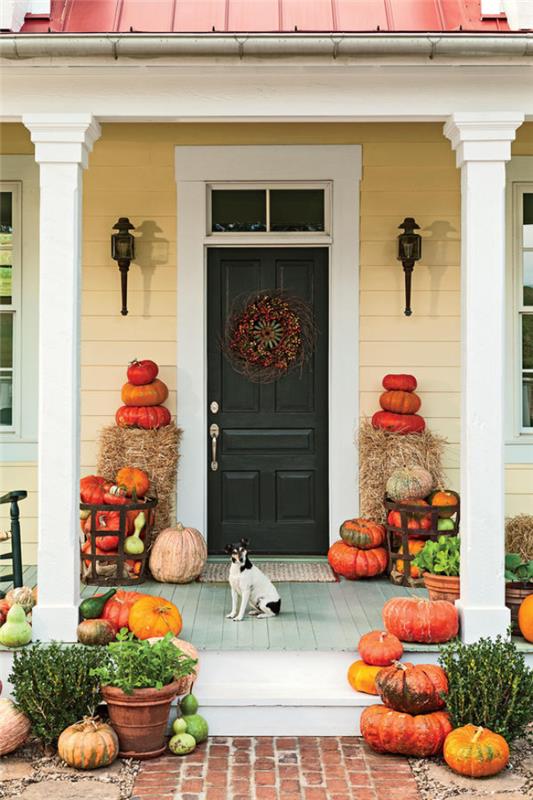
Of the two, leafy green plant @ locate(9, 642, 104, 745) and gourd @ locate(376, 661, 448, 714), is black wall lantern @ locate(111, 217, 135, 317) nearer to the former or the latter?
leafy green plant @ locate(9, 642, 104, 745)

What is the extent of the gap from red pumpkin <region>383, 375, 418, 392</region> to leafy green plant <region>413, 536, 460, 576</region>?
1.41m

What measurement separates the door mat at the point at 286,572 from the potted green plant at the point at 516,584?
4.40ft

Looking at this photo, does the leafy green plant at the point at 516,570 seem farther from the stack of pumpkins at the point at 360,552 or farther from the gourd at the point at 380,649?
the stack of pumpkins at the point at 360,552

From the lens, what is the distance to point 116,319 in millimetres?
7043

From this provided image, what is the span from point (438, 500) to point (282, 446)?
4.04ft

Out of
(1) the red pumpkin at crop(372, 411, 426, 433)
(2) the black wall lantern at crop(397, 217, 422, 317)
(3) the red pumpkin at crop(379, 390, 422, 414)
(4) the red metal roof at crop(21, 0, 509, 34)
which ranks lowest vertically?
(1) the red pumpkin at crop(372, 411, 426, 433)

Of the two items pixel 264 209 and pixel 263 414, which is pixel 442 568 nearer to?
pixel 263 414

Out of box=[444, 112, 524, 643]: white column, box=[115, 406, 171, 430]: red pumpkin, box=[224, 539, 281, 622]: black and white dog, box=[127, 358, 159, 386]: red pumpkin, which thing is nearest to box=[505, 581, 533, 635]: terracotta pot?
box=[444, 112, 524, 643]: white column

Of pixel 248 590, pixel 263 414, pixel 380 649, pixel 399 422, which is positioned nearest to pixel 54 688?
pixel 248 590

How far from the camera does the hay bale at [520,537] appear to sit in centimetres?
663

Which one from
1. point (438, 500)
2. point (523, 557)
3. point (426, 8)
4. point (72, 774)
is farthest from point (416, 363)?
point (72, 774)

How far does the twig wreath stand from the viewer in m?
7.05

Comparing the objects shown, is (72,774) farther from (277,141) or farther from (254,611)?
(277,141)

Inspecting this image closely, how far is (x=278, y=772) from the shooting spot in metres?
4.39
